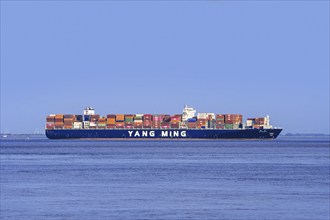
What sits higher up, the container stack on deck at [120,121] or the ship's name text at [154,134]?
the container stack on deck at [120,121]

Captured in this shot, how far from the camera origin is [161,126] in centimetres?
14775

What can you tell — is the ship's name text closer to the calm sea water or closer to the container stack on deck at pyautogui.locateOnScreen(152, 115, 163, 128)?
the container stack on deck at pyautogui.locateOnScreen(152, 115, 163, 128)

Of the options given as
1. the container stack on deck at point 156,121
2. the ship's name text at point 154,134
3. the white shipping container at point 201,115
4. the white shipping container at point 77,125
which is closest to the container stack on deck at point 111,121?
the ship's name text at point 154,134

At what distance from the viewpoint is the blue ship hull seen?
14625cm

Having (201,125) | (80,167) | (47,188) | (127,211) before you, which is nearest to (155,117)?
(201,125)

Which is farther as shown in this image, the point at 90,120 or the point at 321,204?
the point at 90,120

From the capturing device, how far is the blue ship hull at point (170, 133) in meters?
146

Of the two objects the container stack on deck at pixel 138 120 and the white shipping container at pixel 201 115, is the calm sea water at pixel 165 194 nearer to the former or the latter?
the container stack on deck at pixel 138 120

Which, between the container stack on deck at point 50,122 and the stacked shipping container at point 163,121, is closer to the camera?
Answer: the stacked shipping container at point 163,121

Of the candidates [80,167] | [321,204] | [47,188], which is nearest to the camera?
[321,204]

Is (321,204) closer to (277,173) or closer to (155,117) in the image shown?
(277,173)

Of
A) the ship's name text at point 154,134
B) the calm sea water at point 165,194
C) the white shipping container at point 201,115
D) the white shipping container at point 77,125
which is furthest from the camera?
the white shipping container at point 77,125

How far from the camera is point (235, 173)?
5297 cm

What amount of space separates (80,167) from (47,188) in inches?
773
